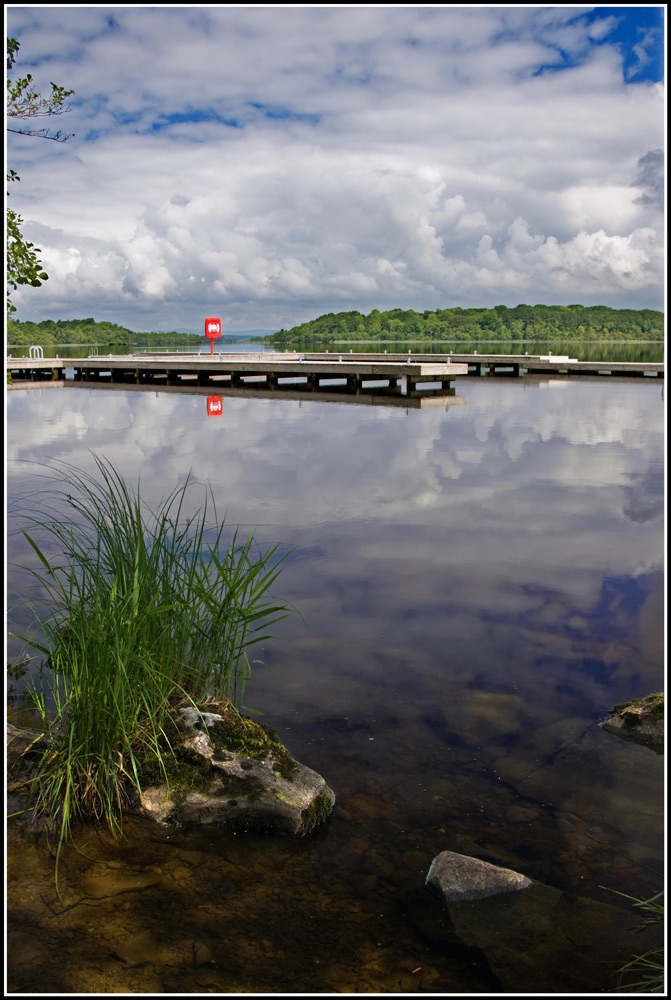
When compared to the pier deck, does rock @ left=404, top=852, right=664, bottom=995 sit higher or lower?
lower

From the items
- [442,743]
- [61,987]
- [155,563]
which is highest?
[155,563]

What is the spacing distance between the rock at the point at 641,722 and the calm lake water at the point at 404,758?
8 cm

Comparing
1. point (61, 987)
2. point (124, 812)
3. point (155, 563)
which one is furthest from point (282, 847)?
point (155, 563)

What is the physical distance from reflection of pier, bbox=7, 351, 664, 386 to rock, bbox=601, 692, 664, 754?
1393 centimetres

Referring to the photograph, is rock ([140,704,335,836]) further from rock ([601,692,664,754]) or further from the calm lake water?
rock ([601,692,664,754])

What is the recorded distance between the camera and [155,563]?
3219mm

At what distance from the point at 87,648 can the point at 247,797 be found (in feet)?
2.78

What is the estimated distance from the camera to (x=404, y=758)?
3207 millimetres

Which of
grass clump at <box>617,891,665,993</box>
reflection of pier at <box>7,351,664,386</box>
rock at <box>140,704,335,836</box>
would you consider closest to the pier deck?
reflection of pier at <box>7,351,664,386</box>

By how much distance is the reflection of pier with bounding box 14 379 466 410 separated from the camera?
1695 cm

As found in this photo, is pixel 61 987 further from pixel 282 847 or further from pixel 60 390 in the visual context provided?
pixel 60 390

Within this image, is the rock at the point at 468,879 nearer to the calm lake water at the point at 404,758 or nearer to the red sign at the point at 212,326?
the calm lake water at the point at 404,758

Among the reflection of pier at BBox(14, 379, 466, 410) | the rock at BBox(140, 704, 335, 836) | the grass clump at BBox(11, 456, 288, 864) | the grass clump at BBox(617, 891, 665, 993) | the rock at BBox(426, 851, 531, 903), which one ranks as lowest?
the grass clump at BBox(617, 891, 665, 993)

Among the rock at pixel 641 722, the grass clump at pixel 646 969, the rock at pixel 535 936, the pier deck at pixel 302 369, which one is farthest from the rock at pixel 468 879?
the pier deck at pixel 302 369
